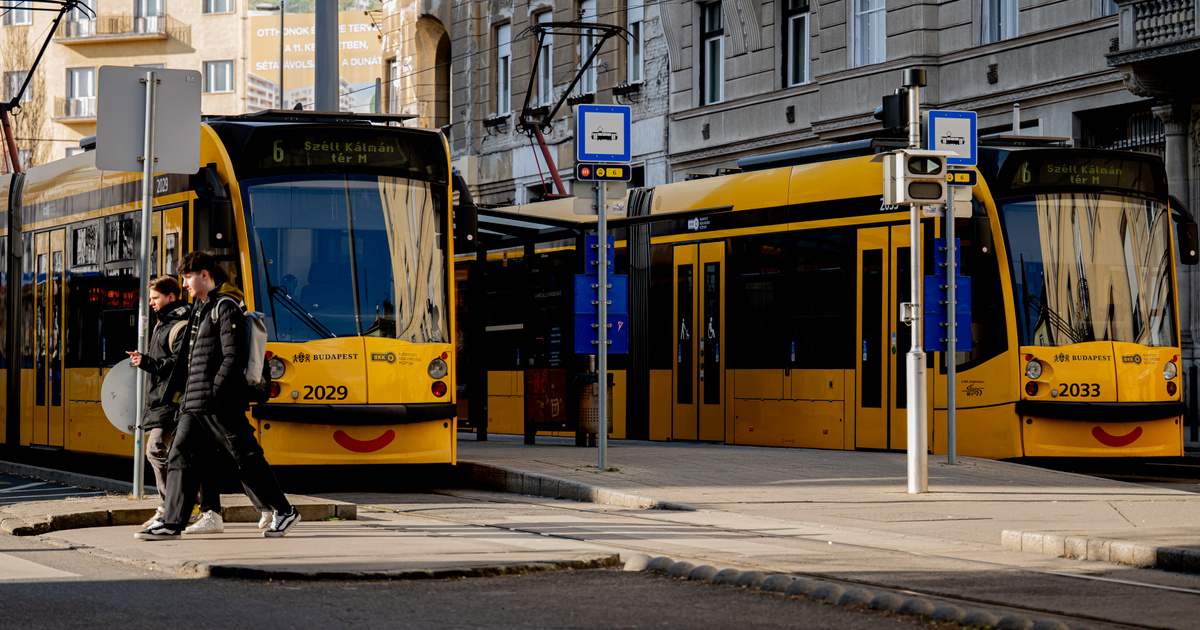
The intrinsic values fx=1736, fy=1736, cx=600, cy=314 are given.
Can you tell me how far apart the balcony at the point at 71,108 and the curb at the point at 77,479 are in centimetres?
6039

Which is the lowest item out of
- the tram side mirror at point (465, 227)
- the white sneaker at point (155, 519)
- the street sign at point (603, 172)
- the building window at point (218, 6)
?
the white sneaker at point (155, 519)

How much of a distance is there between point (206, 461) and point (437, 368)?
158 inches

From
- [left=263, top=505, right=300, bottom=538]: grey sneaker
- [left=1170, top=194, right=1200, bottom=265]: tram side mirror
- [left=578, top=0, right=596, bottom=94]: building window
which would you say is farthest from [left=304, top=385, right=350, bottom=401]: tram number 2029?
[left=578, top=0, right=596, bottom=94]: building window

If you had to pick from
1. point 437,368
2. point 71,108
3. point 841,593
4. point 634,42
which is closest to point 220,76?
point 71,108

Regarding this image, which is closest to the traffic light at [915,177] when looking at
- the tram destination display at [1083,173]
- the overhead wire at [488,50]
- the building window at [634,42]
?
the tram destination display at [1083,173]

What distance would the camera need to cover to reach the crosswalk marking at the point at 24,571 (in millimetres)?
8445

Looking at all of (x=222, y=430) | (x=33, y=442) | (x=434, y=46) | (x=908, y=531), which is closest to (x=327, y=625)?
(x=222, y=430)

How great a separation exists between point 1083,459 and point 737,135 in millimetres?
16918

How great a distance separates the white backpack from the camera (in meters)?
10.2

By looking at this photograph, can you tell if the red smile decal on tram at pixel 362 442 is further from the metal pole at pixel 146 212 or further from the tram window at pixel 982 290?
the tram window at pixel 982 290

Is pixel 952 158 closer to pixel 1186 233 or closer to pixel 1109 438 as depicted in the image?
pixel 1109 438

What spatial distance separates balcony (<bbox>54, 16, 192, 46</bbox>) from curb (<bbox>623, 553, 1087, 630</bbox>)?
70934 mm

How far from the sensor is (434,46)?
4581 cm

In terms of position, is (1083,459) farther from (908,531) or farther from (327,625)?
(327,625)
